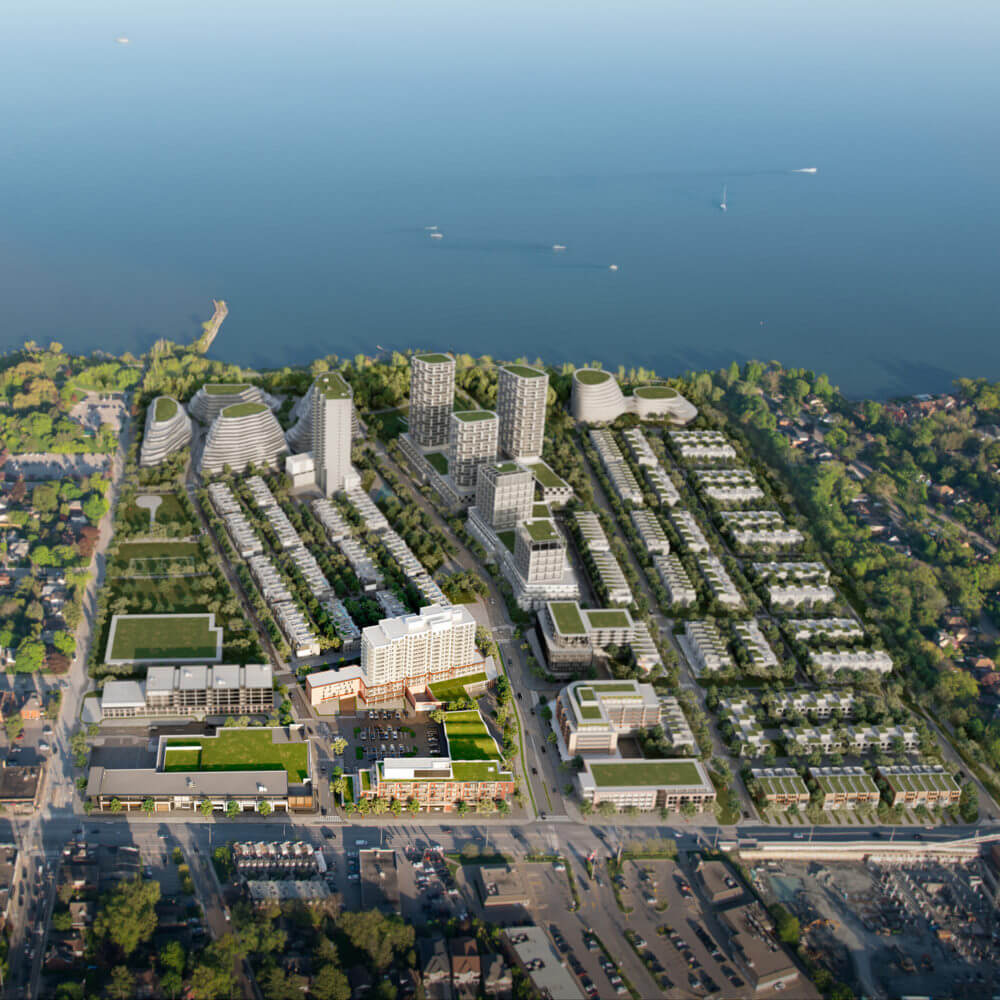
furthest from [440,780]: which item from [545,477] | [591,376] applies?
[591,376]

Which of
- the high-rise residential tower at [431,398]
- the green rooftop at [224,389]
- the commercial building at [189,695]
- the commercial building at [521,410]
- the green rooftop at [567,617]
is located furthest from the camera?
the green rooftop at [224,389]

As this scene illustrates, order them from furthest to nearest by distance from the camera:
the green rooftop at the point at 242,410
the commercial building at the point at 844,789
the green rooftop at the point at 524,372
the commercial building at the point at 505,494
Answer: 1. the green rooftop at the point at 524,372
2. the green rooftop at the point at 242,410
3. the commercial building at the point at 505,494
4. the commercial building at the point at 844,789

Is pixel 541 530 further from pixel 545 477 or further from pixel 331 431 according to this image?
pixel 331 431

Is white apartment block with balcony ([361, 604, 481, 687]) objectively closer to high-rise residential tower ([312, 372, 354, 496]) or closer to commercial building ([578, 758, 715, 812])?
commercial building ([578, 758, 715, 812])

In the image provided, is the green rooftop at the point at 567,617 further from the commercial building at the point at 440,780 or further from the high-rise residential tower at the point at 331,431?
the high-rise residential tower at the point at 331,431

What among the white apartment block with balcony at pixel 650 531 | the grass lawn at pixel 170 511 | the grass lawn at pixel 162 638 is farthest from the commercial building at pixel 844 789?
the grass lawn at pixel 170 511

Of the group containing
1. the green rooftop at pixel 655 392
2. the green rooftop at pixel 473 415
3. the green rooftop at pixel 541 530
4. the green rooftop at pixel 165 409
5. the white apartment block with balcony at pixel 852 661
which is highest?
the green rooftop at pixel 473 415

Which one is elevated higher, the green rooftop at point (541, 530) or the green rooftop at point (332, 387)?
the green rooftop at point (332, 387)

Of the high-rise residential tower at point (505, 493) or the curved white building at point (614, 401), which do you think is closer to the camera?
the high-rise residential tower at point (505, 493)

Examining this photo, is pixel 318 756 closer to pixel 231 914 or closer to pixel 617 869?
pixel 231 914
